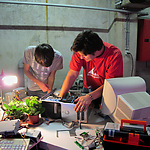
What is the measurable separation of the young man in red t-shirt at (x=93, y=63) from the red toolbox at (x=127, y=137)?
1.39 feet

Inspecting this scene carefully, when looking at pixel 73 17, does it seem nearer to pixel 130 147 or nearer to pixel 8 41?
pixel 8 41

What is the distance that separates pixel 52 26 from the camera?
3.14 meters

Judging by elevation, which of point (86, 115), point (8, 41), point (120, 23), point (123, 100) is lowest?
point (86, 115)

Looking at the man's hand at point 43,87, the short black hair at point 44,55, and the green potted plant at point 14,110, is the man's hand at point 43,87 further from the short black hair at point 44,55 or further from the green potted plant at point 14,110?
the green potted plant at point 14,110

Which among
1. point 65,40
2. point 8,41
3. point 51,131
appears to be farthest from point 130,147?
point 8,41

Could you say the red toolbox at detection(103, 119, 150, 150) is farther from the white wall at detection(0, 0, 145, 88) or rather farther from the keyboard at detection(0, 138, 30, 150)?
the white wall at detection(0, 0, 145, 88)

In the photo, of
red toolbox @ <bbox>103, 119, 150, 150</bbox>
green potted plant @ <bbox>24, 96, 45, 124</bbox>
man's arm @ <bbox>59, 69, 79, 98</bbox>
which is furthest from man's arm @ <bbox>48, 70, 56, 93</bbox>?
red toolbox @ <bbox>103, 119, 150, 150</bbox>

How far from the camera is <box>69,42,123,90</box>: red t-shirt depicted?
1.55 metres

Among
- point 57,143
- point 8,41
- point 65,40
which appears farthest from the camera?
point 65,40

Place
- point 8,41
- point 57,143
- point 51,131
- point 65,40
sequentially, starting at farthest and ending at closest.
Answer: point 65,40
point 8,41
point 51,131
point 57,143

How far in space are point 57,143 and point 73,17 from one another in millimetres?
2654

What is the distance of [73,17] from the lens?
10.5ft

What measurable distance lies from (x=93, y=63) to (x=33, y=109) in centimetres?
79

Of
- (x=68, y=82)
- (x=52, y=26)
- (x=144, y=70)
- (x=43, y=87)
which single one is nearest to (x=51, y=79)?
(x=43, y=87)
